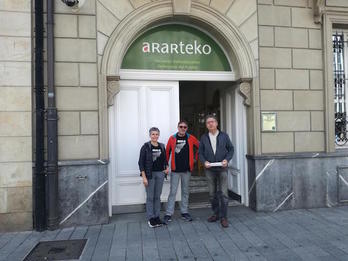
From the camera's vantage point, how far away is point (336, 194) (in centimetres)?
647

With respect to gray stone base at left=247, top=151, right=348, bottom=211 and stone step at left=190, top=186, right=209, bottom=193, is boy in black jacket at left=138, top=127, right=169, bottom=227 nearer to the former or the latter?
gray stone base at left=247, top=151, right=348, bottom=211

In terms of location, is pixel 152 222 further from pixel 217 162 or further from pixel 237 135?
pixel 237 135

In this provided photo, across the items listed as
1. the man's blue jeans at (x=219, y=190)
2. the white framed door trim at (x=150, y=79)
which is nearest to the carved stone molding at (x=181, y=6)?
the white framed door trim at (x=150, y=79)

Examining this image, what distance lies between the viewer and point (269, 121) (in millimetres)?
6230

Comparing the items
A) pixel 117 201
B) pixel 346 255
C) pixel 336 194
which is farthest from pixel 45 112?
pixel 336 194

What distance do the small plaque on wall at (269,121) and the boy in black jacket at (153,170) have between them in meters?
2.16

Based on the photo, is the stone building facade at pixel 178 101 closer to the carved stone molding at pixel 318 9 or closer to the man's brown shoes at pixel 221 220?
the carved stone molding at pixel 318 9

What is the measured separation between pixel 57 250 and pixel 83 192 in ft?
3.94

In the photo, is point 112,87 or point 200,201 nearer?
point 112,87

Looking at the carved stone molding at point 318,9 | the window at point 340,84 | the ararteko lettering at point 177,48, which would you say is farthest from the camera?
the window at point 340,84

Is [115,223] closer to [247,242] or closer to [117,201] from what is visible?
[117,201]

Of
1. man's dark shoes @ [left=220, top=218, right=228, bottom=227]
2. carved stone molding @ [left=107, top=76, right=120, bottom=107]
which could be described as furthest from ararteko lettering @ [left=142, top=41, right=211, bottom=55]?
man's dark shoes @ [left=220, top=218, right=228, bottom=227]

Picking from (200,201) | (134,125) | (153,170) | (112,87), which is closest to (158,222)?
(153,170)

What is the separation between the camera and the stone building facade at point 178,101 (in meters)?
5.29
